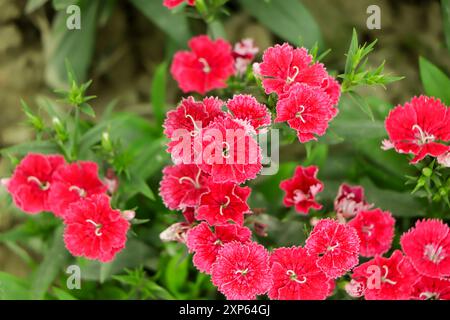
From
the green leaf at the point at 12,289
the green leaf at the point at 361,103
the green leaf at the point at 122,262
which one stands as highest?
the green leaf at the point at 361,103

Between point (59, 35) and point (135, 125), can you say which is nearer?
point (135, 125)

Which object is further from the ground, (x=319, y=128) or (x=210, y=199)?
(x=319, y=128)

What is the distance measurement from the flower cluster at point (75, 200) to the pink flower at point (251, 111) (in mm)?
515

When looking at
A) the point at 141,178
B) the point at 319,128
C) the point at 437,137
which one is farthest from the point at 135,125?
the point at 437,137

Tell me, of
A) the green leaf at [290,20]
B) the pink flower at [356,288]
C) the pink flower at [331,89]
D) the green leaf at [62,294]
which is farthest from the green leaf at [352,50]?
the green leaf at [62,294]

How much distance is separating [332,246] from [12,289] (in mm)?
1292

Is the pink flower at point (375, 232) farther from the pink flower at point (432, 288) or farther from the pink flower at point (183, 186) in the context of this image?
the pink flower at point (183, 186)

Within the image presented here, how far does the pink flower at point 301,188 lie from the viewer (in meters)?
2.03

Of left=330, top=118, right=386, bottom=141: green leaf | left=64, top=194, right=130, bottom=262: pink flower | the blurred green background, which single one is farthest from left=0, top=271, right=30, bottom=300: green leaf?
left=330, top=118, right=386, bottom=141: green leaf

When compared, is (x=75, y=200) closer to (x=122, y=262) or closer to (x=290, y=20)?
(x=122, y=262)

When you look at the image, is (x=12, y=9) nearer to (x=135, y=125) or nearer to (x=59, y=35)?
(x=59, y=35)
